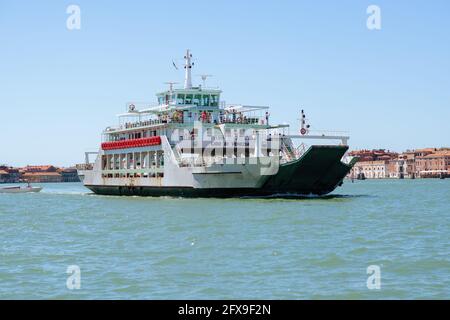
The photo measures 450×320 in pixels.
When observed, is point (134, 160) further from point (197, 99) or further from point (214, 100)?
point (214, 100)

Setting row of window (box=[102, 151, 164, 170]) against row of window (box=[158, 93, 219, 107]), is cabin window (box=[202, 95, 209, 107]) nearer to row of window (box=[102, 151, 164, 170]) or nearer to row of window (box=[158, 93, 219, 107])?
row of window (box=[158, 93, 219, 107])

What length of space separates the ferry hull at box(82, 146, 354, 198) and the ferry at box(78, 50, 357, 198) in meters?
0.06

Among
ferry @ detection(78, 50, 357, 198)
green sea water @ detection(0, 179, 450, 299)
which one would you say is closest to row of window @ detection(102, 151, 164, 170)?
ferry @ detection(78, 50, 357, 198)

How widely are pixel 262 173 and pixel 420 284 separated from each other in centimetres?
3092

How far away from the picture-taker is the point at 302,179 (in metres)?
50.6

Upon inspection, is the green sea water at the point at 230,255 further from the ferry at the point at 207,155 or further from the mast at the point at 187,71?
the mast at the point at 187,71

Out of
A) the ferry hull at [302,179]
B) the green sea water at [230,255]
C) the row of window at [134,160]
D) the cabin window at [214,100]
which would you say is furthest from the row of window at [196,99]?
the green sea water at [230,255]

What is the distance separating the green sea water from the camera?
1817cm

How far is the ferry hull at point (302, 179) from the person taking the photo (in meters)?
48.4

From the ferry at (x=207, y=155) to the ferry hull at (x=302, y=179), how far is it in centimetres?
6

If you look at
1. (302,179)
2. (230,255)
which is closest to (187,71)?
(302,179)

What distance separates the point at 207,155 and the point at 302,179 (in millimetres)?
7689

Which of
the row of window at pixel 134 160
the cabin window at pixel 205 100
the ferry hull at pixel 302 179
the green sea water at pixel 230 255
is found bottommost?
the green sea water at pixel 230 255
